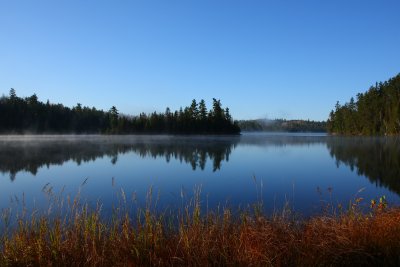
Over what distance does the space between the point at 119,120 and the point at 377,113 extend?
93.3 meters

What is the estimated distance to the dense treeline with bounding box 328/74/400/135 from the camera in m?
98.0

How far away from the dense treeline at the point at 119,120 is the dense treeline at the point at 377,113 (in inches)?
1689

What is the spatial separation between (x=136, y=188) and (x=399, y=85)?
10663cm

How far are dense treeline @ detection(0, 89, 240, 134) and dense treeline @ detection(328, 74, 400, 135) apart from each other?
4290 cm

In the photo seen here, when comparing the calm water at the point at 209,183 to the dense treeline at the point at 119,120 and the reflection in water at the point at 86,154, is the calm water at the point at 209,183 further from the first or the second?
the dense treeline at the point at 119,120

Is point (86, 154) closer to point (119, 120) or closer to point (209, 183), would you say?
point (209, 183)

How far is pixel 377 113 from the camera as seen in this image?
10894 cm

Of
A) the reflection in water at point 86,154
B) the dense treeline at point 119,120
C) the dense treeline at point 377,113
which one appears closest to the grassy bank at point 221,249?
the reflection in water at point 86,154

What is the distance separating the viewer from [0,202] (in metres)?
14.4

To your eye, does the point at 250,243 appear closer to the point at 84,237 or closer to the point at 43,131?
the point at 84,237

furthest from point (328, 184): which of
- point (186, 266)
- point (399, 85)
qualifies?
point (399, 85)

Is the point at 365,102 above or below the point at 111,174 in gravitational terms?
above

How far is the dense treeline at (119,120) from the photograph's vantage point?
127 metres

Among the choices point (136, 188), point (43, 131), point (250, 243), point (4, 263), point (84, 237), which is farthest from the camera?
point (43, 131)
